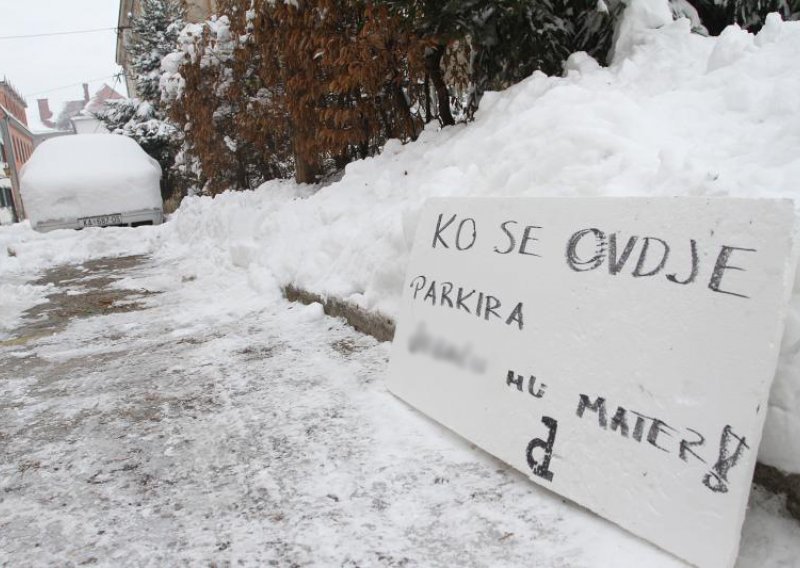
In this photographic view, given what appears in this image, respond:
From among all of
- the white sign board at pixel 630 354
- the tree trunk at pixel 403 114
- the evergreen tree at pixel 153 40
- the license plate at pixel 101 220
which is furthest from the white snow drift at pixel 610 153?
the evergreen tree at pixel 153 40

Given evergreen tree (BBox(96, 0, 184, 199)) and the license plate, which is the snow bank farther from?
evergreen tree (BBox(96, 0, 184, 199))

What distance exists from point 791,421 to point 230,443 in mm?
1663

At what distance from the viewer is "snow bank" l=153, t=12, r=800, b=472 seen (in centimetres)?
180

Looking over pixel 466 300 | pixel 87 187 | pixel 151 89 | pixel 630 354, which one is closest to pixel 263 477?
pixel 466 300

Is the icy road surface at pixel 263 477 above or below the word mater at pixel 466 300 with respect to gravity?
below

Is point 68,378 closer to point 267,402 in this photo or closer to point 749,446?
point 267,402

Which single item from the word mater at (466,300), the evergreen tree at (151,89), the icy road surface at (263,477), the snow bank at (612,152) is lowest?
the icy road surface at (263,477)

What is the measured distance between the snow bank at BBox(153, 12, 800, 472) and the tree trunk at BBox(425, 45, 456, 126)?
0.30m

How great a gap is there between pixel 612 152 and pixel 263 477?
1.73 metres

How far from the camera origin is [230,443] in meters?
1.94

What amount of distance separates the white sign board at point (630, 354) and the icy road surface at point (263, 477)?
4.0 inches

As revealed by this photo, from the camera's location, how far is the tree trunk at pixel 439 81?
160 inches

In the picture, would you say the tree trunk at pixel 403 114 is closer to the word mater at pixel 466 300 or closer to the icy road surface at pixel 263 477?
the icy road surface at pixel 263 477

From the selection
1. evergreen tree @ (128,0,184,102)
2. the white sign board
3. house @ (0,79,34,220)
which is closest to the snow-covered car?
evergreen tree @ (128,0,184,102)
